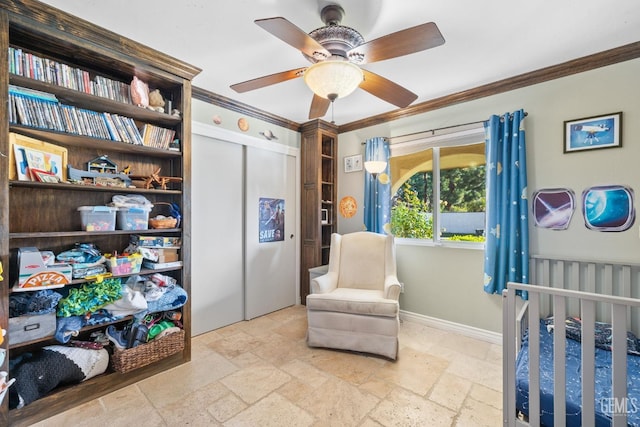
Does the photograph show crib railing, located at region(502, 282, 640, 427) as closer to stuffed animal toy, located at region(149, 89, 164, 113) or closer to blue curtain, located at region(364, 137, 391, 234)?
blue curtain, located at region(364, 137, 391, 234)

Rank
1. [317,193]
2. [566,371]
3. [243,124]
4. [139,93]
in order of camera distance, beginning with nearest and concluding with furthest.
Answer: [566,371] → [139,93] → [243,124] → [317,193]

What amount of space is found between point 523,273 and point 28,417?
142 inches

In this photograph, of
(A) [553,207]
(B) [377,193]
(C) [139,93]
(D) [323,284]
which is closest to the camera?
(C) [139,93]

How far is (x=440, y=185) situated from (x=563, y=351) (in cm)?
214

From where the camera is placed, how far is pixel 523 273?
2.44 m

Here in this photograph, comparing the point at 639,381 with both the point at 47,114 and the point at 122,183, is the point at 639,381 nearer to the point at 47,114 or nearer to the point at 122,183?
the point at 122,183

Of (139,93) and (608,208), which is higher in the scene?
(139,93)

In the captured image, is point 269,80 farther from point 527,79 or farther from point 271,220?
point 527,79

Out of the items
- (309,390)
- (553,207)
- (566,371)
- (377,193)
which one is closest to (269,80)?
(377,193)

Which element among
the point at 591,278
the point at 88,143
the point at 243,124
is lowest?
the point at 591,278

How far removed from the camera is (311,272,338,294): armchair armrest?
270 centimetres

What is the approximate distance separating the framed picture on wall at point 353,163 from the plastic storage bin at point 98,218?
263 cm

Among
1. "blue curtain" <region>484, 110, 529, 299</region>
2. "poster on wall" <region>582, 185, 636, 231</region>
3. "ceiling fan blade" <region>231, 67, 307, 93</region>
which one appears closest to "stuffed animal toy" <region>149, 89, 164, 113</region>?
"ceiling fan blade" <region>231, 67, 307, 93</region>

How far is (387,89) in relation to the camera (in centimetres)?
192
